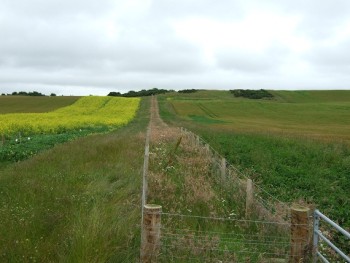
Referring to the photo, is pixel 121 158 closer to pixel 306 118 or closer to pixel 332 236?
pixel 332 236

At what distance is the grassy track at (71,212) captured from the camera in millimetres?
5656

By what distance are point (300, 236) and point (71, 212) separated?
4.10 meters

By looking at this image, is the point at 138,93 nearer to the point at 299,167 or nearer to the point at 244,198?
the point at 299,167

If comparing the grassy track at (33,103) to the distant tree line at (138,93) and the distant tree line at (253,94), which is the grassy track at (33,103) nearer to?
the distant tree line at (138,93)

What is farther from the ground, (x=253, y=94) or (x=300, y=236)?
(x=253, y=94)

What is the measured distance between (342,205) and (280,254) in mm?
6572

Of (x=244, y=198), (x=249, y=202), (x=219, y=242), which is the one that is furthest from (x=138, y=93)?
(x=219, y=242)

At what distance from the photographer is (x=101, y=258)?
213 inches

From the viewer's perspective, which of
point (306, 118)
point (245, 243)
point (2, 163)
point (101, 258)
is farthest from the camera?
point (306, 118)

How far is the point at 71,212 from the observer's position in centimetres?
741

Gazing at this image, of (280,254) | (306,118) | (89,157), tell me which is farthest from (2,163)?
(306,118)

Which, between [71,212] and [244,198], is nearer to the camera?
[71,212]

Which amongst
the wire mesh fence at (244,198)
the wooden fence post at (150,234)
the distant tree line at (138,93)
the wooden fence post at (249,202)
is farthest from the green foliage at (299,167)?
the distant tree line at (138,93)

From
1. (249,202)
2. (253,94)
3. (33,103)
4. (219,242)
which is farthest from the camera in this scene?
(253,94)
